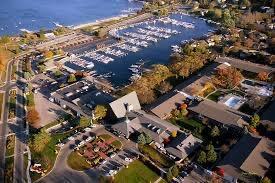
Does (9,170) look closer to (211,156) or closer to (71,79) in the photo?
(211,156)

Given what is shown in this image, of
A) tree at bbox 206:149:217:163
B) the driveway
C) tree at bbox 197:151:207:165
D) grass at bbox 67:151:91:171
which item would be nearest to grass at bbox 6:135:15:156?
the driveway

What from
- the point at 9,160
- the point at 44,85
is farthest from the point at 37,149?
the point at 44,85

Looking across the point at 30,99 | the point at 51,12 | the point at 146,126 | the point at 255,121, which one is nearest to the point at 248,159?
the point at 255,121

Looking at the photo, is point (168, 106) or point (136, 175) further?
point (168, 106)

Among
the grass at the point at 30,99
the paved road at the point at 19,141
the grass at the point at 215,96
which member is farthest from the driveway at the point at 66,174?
the grass at the point at 215,96

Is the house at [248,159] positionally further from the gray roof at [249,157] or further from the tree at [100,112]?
the tree at [100,112]

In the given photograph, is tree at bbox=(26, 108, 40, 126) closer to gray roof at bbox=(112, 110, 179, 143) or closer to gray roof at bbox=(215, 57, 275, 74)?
gray roof at bbox=(112, 110, 179, 143)
